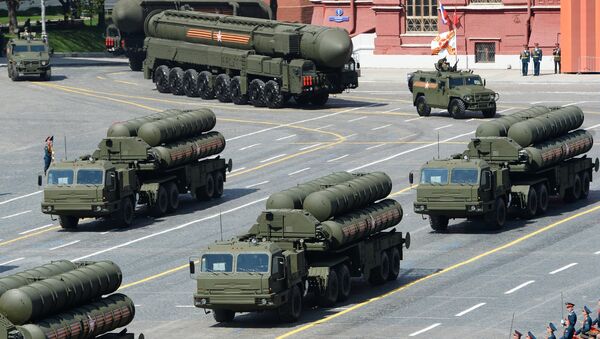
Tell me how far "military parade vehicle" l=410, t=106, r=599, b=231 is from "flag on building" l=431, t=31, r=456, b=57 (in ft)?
126

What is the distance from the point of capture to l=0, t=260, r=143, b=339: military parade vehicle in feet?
112

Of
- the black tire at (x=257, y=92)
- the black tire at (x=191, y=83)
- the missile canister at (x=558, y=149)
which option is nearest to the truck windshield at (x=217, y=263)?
the missile canister at (x=558, y=149)

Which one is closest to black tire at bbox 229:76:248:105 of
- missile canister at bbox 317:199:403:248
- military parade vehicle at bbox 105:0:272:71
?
military parade vehicle at bbox 105:0:272:71

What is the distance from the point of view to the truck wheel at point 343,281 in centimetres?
Answer: 4512

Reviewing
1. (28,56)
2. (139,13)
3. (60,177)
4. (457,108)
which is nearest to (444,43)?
(139,13)

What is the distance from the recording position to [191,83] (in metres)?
90.6

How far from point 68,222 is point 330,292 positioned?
16.5 metres

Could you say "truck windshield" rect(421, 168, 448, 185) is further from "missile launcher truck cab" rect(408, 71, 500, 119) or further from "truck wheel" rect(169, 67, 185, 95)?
"truck wheel" rect(169, 67, 185, 95)

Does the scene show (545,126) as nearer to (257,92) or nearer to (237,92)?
(257,92)

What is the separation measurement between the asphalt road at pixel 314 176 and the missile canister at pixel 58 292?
4.87 metres

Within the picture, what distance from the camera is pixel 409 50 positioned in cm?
10638

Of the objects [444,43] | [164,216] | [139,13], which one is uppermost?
[139,13]

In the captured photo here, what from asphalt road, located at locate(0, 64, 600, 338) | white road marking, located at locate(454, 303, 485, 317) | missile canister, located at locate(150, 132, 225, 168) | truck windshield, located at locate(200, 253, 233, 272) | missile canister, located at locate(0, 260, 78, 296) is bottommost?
white road marking, located at locate(454, 303, 485, 317)

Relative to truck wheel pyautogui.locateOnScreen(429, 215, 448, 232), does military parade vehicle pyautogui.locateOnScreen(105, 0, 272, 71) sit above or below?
above
